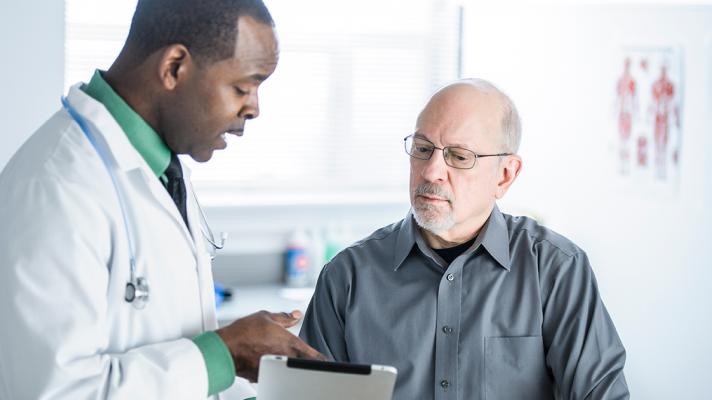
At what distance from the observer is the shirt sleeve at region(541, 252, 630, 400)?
63.2 inches

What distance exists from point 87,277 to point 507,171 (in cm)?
108

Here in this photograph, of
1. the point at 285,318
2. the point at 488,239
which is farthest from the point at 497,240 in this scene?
the point at 285,318

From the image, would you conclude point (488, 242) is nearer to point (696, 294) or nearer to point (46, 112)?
point (46, 112)

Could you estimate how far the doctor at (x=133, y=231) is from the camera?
100 centimetres

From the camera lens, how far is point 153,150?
3.93 ft

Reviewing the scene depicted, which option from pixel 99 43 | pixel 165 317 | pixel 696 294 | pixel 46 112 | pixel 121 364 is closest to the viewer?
pixel 121 364

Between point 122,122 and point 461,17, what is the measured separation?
2.52m

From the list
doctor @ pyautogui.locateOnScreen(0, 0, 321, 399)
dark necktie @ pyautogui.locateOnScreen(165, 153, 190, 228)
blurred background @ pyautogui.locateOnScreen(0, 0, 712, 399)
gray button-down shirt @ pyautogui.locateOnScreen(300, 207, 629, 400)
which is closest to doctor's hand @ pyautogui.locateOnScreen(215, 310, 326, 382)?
doctor @ pyautogui.locateOnScreen(0, 0, 321, 399)

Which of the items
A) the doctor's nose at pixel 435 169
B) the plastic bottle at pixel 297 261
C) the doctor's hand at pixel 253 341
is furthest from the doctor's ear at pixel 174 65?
the plastic bottle at pixel 297 261

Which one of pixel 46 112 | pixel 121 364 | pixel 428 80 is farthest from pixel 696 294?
pixel 121 364

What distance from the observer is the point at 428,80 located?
11.5 feet

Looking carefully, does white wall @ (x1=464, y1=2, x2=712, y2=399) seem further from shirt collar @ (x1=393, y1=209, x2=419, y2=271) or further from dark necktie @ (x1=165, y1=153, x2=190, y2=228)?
dark necktie @ (x1=165, y1=153, x2=190, y2=228)

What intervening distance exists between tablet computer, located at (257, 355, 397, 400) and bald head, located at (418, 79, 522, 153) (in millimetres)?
723

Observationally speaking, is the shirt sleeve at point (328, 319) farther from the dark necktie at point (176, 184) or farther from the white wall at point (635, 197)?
the white wall at point (635, 197)
